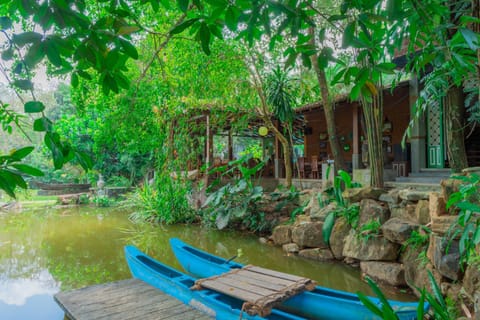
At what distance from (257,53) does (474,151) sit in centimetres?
536

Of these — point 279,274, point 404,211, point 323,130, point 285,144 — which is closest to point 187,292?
point 279,274

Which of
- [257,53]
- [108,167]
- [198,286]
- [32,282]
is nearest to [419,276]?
[198,286]

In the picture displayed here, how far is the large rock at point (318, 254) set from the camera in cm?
569

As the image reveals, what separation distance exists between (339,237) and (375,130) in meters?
1.97

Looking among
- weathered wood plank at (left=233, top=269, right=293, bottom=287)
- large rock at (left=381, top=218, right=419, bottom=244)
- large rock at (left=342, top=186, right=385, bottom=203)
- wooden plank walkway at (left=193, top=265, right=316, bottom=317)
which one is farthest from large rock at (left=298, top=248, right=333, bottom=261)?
weathered wood plank at (left=233, top=269, right=293, bottom=287)

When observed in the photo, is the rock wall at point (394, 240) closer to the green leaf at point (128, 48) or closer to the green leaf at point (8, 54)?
the green leaf at point (128, 48)

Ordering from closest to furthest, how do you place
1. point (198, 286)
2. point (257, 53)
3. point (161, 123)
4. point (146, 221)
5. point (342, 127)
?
point (198, 286)
point (257, 53)
point (161, 123)
point (146, 221)
point (342, 127)

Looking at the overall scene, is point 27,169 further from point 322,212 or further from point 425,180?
point 425,180

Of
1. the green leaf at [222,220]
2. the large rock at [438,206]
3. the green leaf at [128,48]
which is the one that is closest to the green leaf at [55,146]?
the green leaf at [128,48]

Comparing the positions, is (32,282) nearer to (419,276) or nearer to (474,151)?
(419,276)

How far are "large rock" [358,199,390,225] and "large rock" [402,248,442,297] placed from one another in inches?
32.3

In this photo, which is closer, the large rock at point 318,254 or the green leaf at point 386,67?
the green leaf at point 386,67

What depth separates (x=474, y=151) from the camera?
285 inches

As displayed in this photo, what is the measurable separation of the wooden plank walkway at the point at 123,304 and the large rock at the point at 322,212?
343cm
